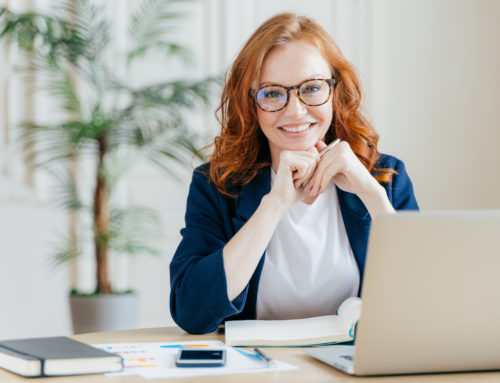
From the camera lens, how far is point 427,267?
94 cm

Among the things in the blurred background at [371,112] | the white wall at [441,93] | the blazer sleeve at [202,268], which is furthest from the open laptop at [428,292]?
the white wall at [441,93]

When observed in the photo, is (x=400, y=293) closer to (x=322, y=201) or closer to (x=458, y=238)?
(x=458, y=238)

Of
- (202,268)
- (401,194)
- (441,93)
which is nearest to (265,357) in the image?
(202,268)

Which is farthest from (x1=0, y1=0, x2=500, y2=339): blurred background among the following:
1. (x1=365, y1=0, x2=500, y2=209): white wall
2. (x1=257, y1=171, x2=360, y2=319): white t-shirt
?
(x1=257, y1=171, x2=360, y2=319): white t-shirt

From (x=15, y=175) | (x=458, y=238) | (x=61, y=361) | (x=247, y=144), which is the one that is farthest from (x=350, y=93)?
(x=15, y=175)

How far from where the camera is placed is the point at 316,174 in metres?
1.61

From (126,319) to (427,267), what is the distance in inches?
98.8

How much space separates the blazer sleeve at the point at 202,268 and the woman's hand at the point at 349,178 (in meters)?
0.24

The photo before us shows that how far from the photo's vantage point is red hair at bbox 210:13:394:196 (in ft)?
5.65

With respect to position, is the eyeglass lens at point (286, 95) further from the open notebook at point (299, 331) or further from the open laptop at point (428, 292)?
the open laptop at point (428, 292)

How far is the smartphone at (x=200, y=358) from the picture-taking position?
1098 mm

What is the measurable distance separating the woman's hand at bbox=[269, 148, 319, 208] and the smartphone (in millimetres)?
506

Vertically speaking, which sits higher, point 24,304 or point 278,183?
point 278,183

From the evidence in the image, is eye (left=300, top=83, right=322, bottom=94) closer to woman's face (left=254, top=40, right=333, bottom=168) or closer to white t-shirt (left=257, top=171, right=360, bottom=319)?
woman's face (left=254, top=40, right=333, bottom=168)
